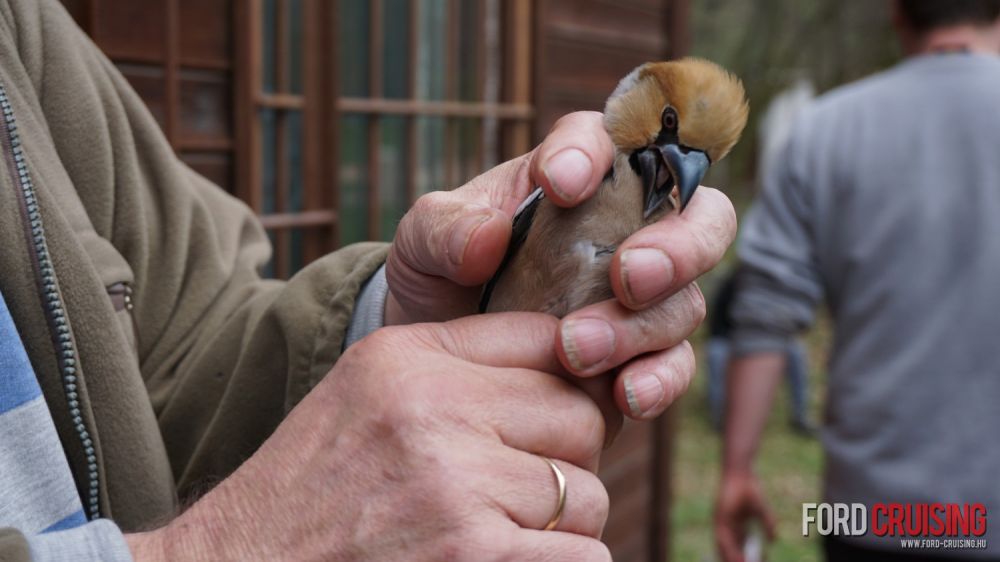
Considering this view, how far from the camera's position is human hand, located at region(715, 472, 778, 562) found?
12.0 feet

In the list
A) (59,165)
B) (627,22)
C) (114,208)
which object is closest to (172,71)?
(114,208)

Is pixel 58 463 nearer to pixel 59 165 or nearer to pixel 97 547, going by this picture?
pixel 97 547

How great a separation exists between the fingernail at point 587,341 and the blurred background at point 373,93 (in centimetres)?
166

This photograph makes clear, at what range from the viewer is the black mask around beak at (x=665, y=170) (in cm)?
168

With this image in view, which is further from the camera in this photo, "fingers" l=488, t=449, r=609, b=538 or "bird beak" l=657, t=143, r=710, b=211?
"bird beak" l=657, t=143, r=710, b=211

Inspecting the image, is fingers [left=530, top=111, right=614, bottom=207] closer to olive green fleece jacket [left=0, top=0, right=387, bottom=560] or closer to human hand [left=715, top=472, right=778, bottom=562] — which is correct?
→ olive green fleece jacket [left=0, top=0, right=387, bottom=560]

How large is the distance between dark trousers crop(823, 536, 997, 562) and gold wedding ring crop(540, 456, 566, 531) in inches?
85.2

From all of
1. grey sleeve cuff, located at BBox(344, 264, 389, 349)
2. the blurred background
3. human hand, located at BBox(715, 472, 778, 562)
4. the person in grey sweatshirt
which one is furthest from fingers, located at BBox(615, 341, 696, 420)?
human hand, located at BBox(715, 472, 778, 562)

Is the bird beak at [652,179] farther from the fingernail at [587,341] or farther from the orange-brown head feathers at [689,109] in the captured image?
the fingernail at [587,341]

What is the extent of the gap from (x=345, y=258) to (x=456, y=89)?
8.24ft

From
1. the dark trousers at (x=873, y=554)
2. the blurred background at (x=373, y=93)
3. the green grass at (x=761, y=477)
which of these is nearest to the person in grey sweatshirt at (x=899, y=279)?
the dark trousers at (x=873, y=554)

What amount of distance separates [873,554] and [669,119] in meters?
1.90

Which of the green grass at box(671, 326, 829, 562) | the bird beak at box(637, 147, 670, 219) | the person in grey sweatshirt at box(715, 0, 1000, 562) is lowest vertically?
the green grass at box(671, 326, 829, 562)

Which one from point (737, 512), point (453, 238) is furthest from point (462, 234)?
point (737, 512)
